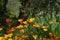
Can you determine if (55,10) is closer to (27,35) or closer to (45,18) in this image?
(45,18)

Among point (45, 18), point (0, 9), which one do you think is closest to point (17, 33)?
point (45, 18)

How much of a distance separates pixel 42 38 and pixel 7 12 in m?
1.57

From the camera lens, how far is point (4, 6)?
5637 millimetres

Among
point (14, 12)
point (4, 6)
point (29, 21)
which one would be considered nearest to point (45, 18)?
point (29, 21)

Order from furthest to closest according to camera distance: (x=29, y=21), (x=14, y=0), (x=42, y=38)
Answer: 1. (x=14, y=0)
2. (x=29, y=21)
3. (x=42, y=38)

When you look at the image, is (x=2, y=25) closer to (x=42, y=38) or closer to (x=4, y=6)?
(x=4, y=6)

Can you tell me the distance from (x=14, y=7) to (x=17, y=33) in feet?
3.45

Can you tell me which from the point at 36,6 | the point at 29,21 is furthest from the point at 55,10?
the point at 29,21

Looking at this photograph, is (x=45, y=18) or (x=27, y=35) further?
(x=45, y=18)

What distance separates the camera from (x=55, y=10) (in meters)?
5.50

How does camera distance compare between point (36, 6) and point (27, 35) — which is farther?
point (36, 6)

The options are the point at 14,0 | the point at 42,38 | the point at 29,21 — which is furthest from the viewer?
the point at 14,0

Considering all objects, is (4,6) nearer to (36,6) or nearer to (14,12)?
(14,12)

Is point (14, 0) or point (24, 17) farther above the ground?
point (14, 0)
